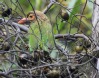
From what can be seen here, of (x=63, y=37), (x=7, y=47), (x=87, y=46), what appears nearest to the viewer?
(x=7, y=47)

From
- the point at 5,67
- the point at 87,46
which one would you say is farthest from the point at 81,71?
the point at 5,67

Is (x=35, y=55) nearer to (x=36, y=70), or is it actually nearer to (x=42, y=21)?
(x=36, y=70)

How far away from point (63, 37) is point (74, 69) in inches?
28.6

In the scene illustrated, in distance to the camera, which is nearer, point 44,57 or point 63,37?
point 44,57

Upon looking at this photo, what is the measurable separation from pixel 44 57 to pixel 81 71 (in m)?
0.39

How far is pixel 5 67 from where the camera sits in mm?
3201

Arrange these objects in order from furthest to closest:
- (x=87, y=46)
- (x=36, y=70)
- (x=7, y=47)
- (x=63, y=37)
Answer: (x=63, y=37), (x=87, y=46), (x=7, y=47), (x=36, y=70)

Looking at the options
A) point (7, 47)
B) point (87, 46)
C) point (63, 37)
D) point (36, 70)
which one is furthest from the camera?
point (63, 37)

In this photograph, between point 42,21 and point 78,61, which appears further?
point 42,21

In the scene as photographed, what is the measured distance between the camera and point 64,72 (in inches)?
118

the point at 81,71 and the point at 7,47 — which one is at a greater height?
the point at 7,47

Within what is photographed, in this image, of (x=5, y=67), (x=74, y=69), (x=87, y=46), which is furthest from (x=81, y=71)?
(x=5, y=67)

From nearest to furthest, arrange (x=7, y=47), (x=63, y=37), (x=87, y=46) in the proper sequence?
(x=7, y=47) → (x=87, y=46) → (x=63, y=37)

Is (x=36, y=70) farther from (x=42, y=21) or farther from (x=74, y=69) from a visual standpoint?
(x=42, y=21)
